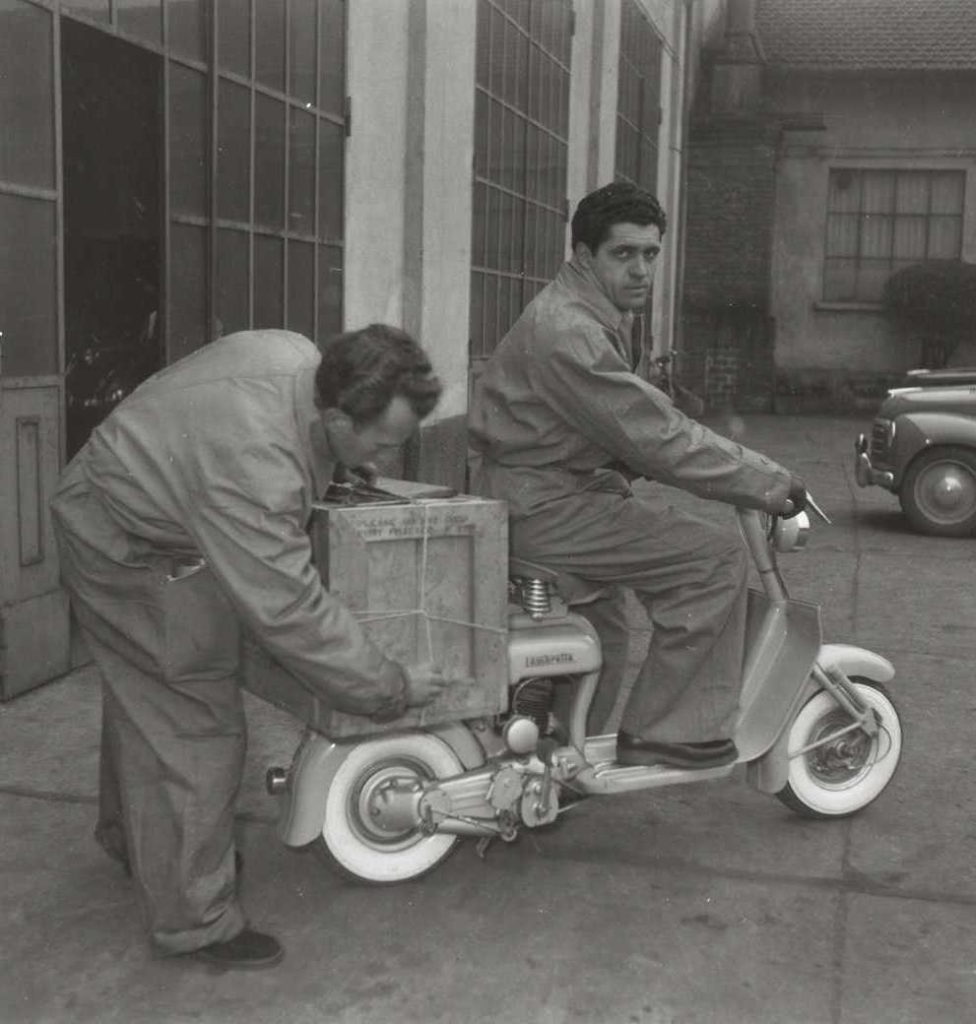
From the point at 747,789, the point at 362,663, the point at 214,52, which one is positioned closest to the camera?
the point at 362,663

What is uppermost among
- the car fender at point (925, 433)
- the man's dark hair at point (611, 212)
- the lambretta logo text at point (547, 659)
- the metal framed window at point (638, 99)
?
the metal framed window at point (638, 99)

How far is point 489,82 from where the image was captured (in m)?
10.5

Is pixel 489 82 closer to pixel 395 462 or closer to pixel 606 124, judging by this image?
pixel 395 462

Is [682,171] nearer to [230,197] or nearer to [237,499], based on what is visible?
[230,197]

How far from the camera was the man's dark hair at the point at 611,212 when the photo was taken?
3912mm

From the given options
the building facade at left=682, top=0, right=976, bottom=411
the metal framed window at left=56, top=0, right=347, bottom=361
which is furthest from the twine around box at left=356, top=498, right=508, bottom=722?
the building facade at left=682, top=0, right=976, bottom=411

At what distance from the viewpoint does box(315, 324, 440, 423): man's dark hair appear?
3.17m

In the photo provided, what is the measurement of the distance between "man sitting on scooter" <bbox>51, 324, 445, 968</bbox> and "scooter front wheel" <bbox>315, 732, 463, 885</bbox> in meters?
0.33

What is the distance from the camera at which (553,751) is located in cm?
395

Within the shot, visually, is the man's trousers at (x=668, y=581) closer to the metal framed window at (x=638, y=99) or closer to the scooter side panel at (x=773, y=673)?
the scooter side panel at (x=773, y=673)

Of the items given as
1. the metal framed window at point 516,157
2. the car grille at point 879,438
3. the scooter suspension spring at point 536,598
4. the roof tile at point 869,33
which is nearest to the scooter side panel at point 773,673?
the scooter suspension spring at point 536,598

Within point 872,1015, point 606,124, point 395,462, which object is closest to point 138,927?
point 872,1015

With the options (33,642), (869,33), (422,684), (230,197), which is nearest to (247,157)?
(230,197)

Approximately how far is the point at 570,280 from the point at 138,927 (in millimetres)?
1932
